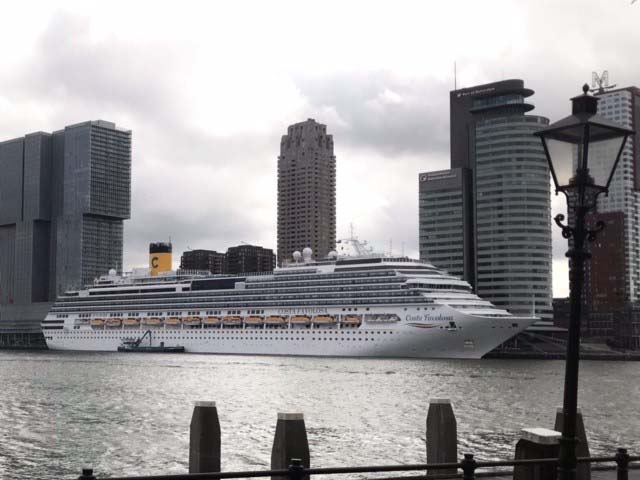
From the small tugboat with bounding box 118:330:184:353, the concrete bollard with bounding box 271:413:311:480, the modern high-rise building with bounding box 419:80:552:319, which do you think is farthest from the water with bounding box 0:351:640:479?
the modern high-rise building with bounding box 419:80:552:319

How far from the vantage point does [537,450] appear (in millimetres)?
12391

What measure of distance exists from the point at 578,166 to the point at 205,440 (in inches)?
347

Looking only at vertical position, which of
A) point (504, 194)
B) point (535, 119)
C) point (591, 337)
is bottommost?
point (591, 337)

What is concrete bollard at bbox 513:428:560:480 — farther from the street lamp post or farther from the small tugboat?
the small tugboat

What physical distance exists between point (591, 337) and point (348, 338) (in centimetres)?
8599

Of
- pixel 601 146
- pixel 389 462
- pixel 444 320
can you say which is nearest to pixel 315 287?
pixel 444 320

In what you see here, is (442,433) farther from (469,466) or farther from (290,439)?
(469,466)

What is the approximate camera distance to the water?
96.8 ft

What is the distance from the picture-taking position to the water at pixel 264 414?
2950cm

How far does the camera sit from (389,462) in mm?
28125

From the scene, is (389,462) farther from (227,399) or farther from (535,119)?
(535,119)

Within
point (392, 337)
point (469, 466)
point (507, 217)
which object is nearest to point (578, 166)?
point (469, 466)

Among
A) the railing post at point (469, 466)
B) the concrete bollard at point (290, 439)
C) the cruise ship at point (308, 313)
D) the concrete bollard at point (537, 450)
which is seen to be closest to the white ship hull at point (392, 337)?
the cruise ship at point (308, 313)

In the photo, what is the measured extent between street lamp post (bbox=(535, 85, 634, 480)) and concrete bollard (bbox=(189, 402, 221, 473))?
24.7 feet
